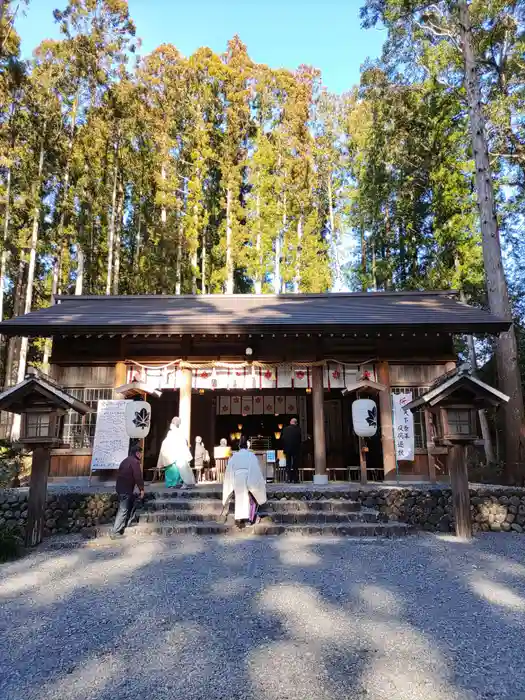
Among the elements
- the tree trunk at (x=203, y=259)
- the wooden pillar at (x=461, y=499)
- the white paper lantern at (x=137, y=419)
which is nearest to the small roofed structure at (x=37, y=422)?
the white paper lantern at (x=137, y=419)

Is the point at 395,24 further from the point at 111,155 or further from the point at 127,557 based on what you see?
the point at 127,557

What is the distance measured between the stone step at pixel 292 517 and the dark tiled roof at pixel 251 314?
3930mm

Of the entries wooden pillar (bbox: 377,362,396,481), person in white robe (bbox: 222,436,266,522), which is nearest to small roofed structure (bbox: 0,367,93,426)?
person in white robe (bbox: 222,436,266,522)

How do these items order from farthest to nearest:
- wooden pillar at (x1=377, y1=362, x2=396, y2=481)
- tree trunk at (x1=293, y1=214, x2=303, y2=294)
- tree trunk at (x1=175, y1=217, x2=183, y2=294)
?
1. tree trunk at (x1=293, y1=214, x2=303, y2=294)
2. tree trunk at (x1=175, y1=217, x2=183, y2=294)
3. wooden pillar at (x1=377, y1=362, x2=396, y2=481)

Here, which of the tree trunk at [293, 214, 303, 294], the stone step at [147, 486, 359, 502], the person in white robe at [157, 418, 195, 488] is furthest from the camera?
the tree trunk at [293, 214, 303, 294]

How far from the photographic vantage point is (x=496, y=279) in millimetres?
10414

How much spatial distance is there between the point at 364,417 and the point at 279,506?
2.67 m

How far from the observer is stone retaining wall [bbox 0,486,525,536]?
7.36 m

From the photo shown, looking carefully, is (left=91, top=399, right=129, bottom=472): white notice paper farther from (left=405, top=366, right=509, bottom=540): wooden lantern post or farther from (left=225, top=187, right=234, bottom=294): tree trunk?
(left=225, top=187, right=234, bottom=294): tree trunk

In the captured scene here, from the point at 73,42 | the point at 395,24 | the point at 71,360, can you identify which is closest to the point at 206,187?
the point at 73,42

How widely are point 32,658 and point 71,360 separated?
7729mm

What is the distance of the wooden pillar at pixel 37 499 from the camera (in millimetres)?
6445

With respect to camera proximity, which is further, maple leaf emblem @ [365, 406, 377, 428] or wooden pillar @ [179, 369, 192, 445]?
wooden pillar @ [179, 369, 192, 445]

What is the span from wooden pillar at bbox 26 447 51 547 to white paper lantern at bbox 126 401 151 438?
2179 millimetres
